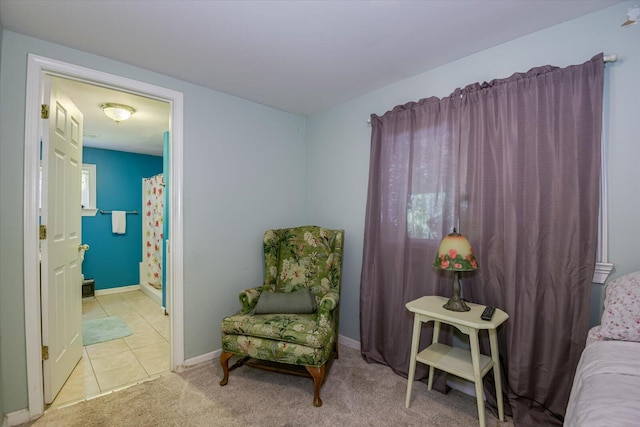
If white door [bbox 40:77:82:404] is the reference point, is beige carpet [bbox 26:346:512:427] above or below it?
below

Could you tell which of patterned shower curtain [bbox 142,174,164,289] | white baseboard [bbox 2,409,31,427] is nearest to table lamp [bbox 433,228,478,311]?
white baseboard [bbox 2,409,31,427]

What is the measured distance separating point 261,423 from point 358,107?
255 centimetres

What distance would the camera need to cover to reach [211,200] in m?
2.66

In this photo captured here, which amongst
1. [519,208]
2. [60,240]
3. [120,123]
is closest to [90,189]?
[120,123]

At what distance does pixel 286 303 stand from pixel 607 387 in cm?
186

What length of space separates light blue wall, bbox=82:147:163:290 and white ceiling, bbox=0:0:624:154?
10.7ft

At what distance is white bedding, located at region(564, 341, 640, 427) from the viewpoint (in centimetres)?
83

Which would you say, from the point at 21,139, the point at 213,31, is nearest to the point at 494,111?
the point at 213,31

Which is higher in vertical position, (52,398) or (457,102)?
(457,102)

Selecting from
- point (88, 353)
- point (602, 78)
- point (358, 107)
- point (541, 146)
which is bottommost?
point (88, 353)

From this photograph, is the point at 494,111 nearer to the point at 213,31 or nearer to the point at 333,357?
the point at 213,31

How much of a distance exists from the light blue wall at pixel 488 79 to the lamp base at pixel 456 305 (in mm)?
649

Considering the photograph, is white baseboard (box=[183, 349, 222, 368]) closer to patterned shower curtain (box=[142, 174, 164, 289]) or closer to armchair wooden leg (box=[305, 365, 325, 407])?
armchair wooden leg (box=[305, 365, 325, 407])

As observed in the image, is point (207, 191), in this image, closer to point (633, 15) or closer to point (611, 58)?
point (611, 58)
